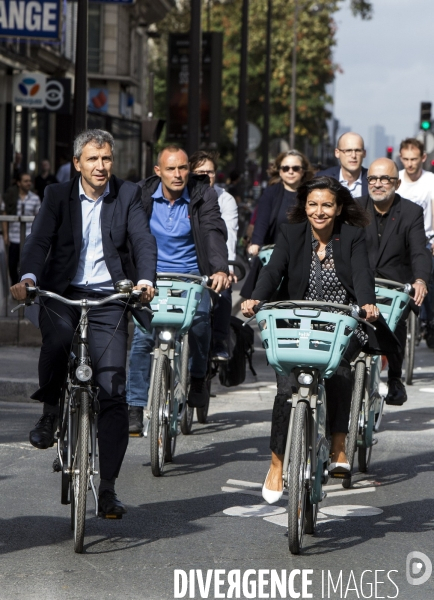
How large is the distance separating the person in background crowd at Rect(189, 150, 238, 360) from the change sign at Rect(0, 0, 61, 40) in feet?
21.9

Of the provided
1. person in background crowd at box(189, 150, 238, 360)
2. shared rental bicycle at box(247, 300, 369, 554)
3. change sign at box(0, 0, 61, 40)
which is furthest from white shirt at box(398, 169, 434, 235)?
change sign at box(0, 0, 61, 40)

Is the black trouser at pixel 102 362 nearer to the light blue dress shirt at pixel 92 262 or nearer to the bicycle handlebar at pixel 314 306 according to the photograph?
the light blue dress shirt at pixel 92 262

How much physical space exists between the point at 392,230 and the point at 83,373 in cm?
341

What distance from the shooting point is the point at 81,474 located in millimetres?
5793

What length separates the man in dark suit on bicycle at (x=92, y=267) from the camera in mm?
6211

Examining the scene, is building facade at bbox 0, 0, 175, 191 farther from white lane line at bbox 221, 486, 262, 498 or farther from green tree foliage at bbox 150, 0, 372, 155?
white lane line at bbox 221, 486, 262, 498

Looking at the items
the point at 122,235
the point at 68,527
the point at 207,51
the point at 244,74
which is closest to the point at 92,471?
the point at 68,527

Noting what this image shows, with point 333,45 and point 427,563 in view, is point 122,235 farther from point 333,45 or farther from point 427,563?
point 333,45

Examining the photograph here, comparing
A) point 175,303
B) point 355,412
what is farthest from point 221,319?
point 355,412

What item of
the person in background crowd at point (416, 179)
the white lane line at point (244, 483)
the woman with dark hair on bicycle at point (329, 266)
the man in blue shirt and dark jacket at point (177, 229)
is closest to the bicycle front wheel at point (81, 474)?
the woman with dark hair on bicycle at point (329, 266)

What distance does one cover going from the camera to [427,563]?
19.0 feet

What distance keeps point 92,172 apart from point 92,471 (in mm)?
1477

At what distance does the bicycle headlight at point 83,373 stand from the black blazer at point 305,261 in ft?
3.34

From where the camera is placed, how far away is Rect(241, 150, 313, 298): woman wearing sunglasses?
35.9 ft
